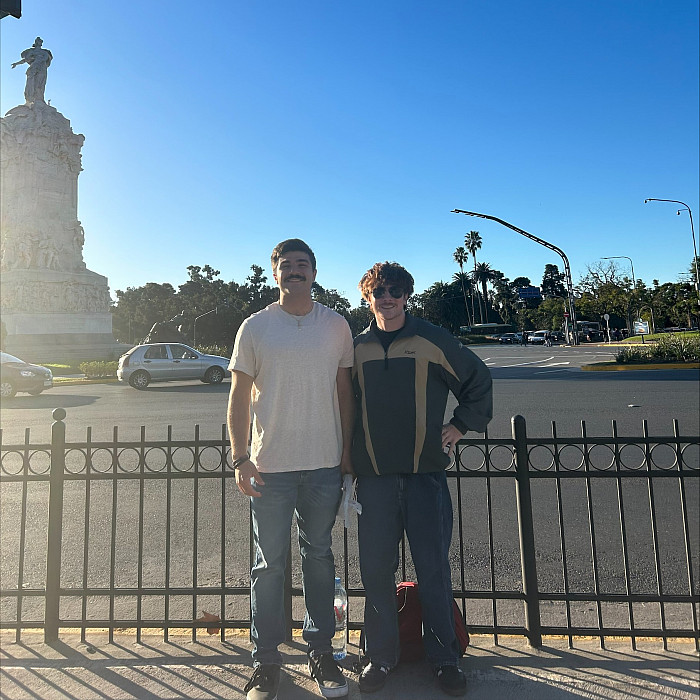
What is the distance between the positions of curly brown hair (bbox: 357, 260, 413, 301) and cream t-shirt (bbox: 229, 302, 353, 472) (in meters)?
0.29

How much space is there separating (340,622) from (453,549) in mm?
1814

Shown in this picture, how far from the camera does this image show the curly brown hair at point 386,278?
2792 mm

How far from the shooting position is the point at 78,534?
5.05 m

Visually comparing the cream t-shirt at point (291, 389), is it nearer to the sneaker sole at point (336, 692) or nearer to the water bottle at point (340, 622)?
the water bottle at point (340, 622)

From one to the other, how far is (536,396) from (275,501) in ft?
40.0

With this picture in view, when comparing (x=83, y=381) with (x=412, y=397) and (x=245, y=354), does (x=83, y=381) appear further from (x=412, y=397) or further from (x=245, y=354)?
(x=412, y=397)

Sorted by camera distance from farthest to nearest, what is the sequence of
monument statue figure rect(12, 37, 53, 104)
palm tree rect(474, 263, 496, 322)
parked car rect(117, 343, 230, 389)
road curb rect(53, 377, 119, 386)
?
1. palm tree rect(474, 263, 496, 322)
2. monument statue figure rect(12, 37, 53, 104)
3. road curb rect(53, 377, 119, 386)
4. parked car rect(117, 343, 230, 389)

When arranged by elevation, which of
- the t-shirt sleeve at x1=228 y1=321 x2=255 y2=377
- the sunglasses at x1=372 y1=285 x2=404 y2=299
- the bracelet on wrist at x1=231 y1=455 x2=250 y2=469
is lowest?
Result: the bracelet on wrist at x1=231 y1=455 x2=250 y2=469

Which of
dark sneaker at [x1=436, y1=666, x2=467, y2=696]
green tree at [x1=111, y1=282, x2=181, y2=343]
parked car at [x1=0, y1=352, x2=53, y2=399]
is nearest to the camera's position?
dark sneaker at [x1=436, y1=666, x2=467, y2=696]

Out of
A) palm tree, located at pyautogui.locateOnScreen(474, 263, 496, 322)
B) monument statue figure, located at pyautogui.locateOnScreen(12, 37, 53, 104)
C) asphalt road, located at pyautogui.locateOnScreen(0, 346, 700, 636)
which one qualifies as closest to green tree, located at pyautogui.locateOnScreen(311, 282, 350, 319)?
palm tree, located at pyautogui.locateOnScreen(474, 263, 496, 322)

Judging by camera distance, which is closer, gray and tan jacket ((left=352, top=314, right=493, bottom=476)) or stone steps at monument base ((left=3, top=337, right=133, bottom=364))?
gray and tan jacket ((left=352, top=314, right=493, bottom=476))

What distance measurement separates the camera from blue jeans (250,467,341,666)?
2.66m

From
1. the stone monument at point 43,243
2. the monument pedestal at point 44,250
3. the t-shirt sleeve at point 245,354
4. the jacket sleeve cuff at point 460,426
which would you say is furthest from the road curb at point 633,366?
the stone monument at point 43,243

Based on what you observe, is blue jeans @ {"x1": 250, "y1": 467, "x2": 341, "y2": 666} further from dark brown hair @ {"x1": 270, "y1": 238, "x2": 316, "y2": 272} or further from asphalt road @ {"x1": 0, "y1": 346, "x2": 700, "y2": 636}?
dark brown hair @ {"x1": 270, "y1": 238, "x2": 316, "y2": 272}
